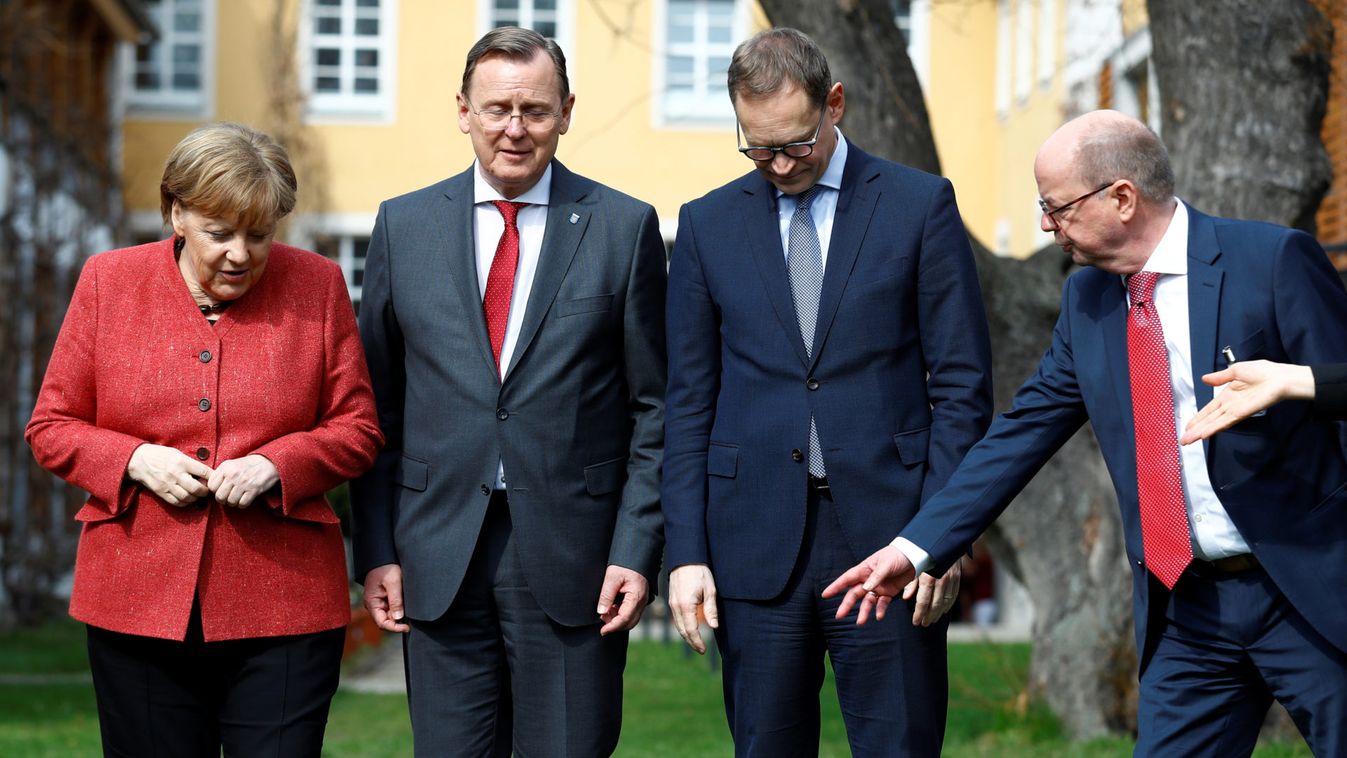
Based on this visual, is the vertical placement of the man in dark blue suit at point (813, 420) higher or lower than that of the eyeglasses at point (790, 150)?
lower

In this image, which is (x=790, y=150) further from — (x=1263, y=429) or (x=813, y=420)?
(x=1263, y=429)

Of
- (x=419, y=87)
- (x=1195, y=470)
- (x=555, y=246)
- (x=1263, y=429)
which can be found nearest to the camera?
(x=1263, y=429)

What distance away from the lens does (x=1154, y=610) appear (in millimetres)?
3898

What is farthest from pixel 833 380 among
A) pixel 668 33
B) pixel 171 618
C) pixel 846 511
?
pixel 668 33

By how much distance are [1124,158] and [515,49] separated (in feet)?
4.86

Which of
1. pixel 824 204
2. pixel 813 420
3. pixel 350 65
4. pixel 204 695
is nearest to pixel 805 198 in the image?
pixel 824 204

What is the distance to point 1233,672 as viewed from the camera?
379 cm

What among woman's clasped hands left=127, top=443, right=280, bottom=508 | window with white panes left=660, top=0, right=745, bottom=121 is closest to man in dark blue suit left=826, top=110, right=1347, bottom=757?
woman's clasped hands left=127, top=443, right=280, bottom=508

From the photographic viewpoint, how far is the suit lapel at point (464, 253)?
4297 millimetres

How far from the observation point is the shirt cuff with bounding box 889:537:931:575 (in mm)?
3945

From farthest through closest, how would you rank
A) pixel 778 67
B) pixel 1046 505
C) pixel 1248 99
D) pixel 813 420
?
pixel 1046 505, pixel 1248 99, pixel 813 420, pixel 778 67

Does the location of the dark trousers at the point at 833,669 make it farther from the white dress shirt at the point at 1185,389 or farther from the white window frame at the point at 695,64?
the white window frame at the point at 695,64

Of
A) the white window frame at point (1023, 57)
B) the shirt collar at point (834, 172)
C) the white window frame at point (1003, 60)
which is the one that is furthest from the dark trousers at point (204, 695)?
the white window frame at point (1003, 60)

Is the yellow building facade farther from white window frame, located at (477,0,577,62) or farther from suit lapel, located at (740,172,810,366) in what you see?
suit lapel, located at (740,172,810,366)
